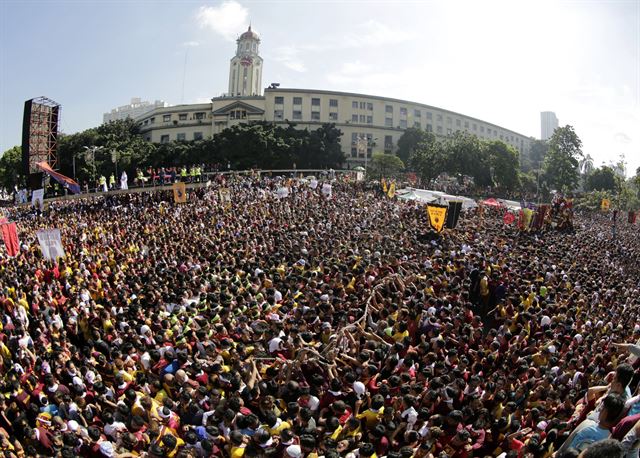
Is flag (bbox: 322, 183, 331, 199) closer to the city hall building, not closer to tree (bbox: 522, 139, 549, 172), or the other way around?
the city hall building

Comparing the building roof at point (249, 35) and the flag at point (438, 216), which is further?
the building roof at point (249, 35)

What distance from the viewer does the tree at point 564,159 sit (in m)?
53.0

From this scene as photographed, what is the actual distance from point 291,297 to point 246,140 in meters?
43.5

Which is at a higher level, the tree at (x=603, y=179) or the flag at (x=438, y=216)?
the tree at (x=603, y=179)

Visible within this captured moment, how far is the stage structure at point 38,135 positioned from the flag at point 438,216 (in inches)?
1095

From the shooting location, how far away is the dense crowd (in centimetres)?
486

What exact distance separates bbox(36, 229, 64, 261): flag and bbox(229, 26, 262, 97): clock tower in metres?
73.1

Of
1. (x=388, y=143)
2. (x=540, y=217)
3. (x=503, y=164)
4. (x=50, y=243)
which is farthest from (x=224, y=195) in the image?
(x=388, y=143)

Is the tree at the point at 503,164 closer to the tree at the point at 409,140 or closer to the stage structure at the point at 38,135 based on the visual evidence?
the tree at the point at 409,140

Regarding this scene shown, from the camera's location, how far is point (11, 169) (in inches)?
2655

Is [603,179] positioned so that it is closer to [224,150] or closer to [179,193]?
[224,150]

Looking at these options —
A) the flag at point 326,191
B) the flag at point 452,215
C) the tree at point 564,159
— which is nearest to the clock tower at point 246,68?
the tree at point 564,159

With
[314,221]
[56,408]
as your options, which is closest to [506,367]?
[56,408]

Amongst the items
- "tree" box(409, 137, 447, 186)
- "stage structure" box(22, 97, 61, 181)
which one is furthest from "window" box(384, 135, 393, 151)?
"stage structure" box(22, 97, 61, 181)
